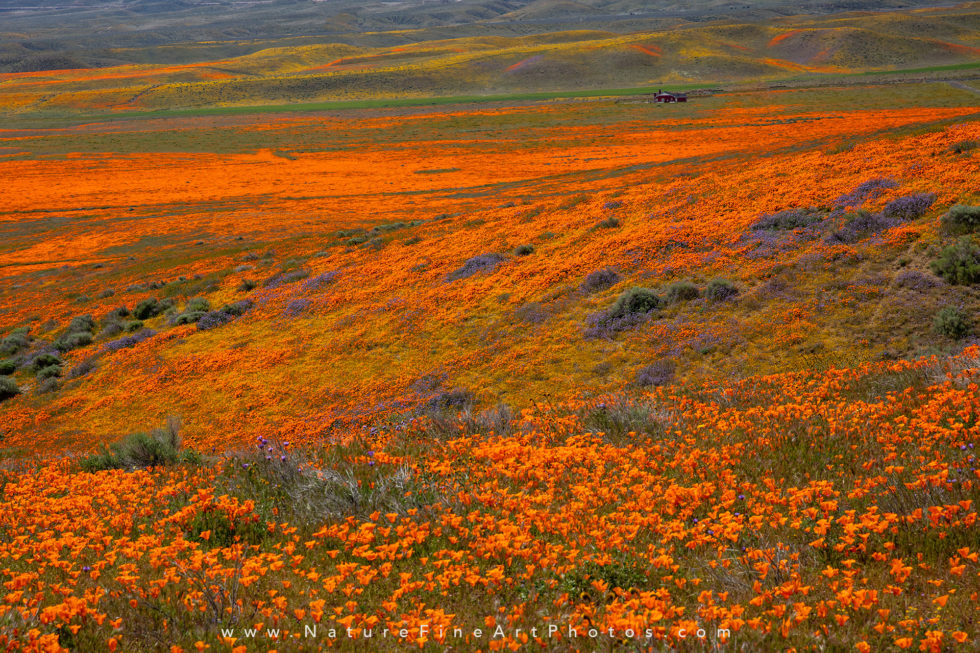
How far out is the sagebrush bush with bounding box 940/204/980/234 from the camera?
1455 cm

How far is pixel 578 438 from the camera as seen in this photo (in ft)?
26.6

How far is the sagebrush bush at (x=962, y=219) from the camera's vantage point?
14555 mm

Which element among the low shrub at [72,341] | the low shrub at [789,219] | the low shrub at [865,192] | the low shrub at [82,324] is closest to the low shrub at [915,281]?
the low shrub at [789,219]

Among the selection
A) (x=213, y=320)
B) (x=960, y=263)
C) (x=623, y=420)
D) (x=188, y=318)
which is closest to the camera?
(x=623, y=420)

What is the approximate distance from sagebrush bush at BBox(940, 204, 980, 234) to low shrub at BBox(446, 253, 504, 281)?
1372cm

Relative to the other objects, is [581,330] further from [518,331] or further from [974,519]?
[974,519]

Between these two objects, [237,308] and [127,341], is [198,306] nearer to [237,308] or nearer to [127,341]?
[237,308]

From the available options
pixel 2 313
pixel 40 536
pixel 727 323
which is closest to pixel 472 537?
pixel 40 536

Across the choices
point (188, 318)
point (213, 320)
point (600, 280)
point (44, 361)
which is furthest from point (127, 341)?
point (600, 280)

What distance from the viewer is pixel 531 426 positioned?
371 inches

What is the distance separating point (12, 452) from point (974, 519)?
19922mm

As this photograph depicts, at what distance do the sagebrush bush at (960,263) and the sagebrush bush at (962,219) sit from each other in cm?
98

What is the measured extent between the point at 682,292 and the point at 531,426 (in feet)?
29.5

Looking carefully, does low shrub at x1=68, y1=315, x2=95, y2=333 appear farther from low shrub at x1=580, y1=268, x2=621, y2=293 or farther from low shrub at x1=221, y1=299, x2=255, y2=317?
low shrub at x1=580, y1=268, x2=621, y2=293
